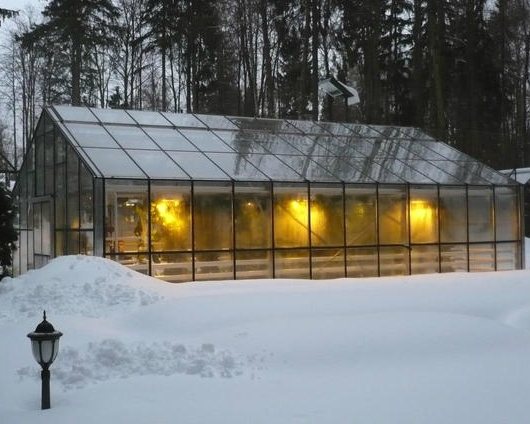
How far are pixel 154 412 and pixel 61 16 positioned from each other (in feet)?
68.2

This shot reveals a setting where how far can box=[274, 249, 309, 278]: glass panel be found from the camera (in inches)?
499

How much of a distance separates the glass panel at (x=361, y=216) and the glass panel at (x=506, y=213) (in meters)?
3.31

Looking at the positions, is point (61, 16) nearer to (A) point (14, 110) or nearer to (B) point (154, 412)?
(A) point (14, 110)

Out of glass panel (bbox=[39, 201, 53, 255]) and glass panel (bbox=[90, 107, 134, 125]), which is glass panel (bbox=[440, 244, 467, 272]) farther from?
glass panel (bbox=[39, 201, 53, 255])

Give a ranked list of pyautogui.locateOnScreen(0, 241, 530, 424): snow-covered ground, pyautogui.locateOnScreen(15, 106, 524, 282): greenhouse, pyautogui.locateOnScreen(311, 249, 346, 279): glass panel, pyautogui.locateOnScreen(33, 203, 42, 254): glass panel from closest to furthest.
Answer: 1. pyautogui.locateOnScreen(0, 241, 530, 424): snow-covered ground
2. pyautogui.locateOnScreen(15, 106, 524, 282): greenhouse
3. pyautogui.locateOnScreen(311, 249, 346, 279): glass panel
4. pyautogui.locateOnScreen(33, 203, 42, 254): glass panel

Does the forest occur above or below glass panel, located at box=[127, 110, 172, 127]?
above

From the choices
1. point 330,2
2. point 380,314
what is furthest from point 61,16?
point 380,314

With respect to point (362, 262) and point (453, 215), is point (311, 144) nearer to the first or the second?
point (362, 262)

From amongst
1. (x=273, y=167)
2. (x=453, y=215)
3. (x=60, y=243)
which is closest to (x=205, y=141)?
(x=273, y=167)

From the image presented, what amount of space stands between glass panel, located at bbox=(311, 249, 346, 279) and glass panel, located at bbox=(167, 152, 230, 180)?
8.21 ft

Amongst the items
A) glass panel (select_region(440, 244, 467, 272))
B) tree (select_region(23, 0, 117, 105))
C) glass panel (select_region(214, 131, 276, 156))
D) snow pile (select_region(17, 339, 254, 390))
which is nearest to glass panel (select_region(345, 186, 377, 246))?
glass panel (select_region(440, 244, 467, 272))

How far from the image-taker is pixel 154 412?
5.65 meters

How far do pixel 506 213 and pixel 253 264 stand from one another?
21.6 ft

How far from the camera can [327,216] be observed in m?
13.2
